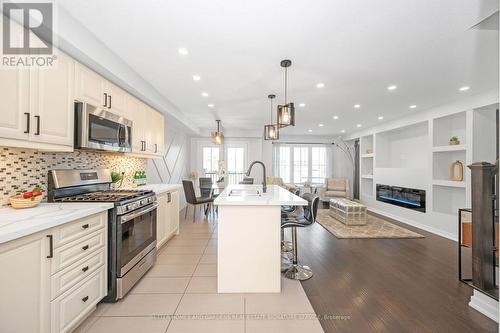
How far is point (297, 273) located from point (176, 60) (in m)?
2.88

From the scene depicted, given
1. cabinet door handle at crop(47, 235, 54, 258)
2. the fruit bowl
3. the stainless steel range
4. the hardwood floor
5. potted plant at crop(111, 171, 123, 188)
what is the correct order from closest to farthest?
cabinet door handle at crop(47, 235, 54, 258)
the fruit bowl
the hardwood floor
the stainless steel range
potted plant at crop(111, 171, 123, 188)

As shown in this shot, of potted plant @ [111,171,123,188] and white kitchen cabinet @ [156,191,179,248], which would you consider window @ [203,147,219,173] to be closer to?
white kitchen cabinet @ [156,191,179,248]

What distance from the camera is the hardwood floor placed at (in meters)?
1.80

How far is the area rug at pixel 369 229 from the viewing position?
13.1 ft

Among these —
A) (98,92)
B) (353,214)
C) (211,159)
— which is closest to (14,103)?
(98,92)

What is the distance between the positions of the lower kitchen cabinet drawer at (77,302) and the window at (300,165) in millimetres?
6990

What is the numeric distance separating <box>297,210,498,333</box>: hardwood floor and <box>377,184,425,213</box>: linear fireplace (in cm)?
125

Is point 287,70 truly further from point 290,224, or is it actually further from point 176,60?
point 290,224

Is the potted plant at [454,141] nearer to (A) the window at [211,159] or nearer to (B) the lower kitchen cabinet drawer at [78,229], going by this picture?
Answer: (B) the lower kitchen cabinet drawer at [78,229]

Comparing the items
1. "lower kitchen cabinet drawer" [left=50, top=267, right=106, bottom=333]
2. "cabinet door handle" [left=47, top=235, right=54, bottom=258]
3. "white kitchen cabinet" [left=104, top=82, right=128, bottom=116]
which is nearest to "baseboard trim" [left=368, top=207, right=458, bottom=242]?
"lower kitchen cabinet drawer" [left=50, top=267, right=106, bottom=333]

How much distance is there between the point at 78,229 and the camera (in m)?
1.63

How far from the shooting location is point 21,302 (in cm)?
124

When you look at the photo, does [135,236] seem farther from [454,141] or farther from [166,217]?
[454,141]

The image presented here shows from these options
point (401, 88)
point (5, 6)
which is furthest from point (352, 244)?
point (5, 6)
